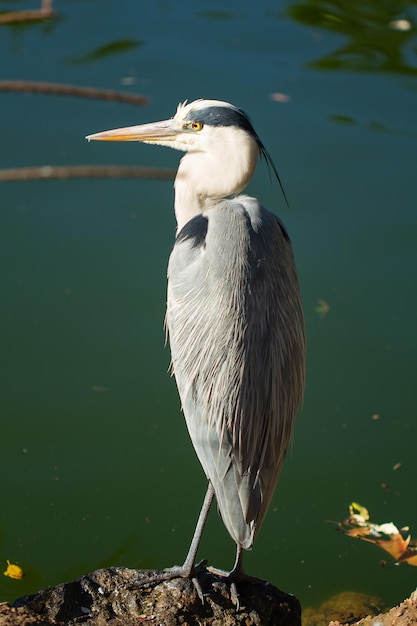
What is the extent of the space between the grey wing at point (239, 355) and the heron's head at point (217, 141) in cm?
21

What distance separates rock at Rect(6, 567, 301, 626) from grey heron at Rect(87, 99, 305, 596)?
0.07m

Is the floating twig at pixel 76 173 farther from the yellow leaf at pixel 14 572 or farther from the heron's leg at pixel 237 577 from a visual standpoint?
the yellow leaf at pixel 14 572

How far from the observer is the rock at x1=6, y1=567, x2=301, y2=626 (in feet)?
8.20

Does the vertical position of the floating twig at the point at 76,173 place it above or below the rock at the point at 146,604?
above

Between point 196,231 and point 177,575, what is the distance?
42.5 inches

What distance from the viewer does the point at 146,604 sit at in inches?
102

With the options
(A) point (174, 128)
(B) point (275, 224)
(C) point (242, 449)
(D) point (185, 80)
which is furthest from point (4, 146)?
(C) point (242, 449)

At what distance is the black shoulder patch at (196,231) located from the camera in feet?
9.07

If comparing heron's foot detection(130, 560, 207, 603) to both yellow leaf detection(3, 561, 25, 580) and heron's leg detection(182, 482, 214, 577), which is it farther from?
yellow leaf detection(3, 561, 25, 580)

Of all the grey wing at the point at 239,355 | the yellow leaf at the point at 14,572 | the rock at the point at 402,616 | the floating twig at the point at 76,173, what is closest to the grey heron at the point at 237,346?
the grey wing at the point at 239,355

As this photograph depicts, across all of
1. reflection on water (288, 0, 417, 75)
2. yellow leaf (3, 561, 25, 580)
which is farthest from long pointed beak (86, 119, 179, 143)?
reflection on water (288, 0, 417, 75)

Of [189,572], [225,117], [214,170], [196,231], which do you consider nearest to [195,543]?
[189,572]

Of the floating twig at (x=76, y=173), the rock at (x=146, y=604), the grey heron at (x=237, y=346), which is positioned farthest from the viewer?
the grey heron at (x=237, y=346)

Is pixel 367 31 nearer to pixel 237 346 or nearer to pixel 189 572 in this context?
pixel 237 346
